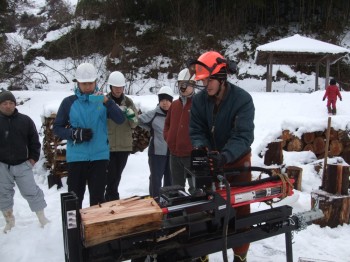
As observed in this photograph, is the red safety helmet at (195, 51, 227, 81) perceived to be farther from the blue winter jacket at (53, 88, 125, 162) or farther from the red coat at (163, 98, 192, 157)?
the blue winter jacket at (53, 88, 125, 162)

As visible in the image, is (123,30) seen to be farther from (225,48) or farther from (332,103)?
(332,103)

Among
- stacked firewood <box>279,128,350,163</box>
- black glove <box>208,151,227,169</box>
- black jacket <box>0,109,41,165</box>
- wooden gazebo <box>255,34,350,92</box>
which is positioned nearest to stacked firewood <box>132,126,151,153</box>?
stacked firewood <box>279,128,350,163</box>

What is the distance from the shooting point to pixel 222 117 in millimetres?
2729

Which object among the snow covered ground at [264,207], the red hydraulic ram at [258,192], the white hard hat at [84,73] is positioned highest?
the white hard hat at [84,73]

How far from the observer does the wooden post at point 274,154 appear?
238 inches

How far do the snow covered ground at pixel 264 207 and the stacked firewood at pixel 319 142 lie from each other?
0.14 meters

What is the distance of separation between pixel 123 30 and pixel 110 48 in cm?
248

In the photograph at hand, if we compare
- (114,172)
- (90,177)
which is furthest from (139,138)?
(90,177)

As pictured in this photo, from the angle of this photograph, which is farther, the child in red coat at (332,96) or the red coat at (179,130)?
the child in red coat at (332,96)

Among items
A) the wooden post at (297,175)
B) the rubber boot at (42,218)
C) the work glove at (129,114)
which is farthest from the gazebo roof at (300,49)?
the rubber boot at (42,218)

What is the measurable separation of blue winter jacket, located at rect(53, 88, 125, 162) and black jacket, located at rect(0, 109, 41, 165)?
2.87 feet

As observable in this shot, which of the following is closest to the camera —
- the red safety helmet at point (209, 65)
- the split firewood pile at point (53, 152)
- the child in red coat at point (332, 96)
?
the red safety helmet at point (209, 65)

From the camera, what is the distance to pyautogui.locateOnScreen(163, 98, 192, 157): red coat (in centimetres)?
354

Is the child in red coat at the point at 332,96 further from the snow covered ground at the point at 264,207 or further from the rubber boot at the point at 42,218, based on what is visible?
the rubber boot at the point at 42,218
